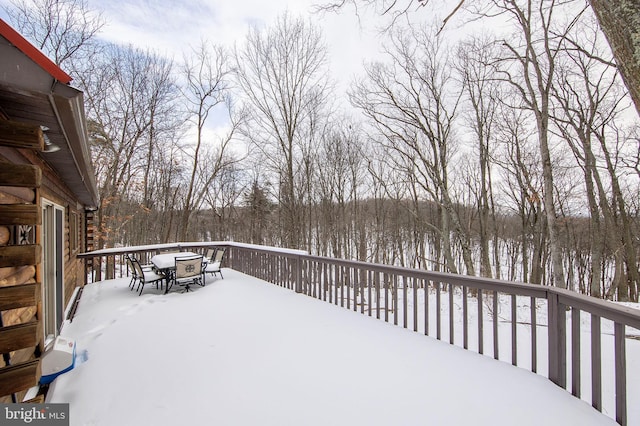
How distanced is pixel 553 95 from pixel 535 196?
4178 mm

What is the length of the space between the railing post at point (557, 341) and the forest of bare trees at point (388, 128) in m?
6.46

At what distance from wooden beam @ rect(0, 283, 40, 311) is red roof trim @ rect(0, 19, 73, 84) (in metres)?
0.99

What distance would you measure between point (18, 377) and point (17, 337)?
0.21 m

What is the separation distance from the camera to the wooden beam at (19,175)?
4.37 ft

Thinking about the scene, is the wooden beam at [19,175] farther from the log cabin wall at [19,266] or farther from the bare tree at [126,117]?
the bare tree at [126,117]

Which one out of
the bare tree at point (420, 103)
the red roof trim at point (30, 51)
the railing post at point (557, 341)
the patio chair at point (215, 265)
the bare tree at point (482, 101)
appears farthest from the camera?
the bare tree at point (420, 103)

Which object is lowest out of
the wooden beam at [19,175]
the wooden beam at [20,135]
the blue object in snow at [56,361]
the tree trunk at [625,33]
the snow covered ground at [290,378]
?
the snow covered ground at [290,378]

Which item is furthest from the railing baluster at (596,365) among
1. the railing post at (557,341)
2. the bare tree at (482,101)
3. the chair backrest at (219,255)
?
the bare tree at (482,101)

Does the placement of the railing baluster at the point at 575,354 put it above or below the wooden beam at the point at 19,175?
below

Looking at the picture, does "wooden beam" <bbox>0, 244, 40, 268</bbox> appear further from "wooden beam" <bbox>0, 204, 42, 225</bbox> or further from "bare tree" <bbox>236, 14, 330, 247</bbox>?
"bare tree" <bbox>236, 14, 330, 247</bbox>

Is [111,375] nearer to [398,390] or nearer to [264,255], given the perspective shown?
[398,390]

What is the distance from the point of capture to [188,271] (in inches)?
229

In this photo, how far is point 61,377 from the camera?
2.62m

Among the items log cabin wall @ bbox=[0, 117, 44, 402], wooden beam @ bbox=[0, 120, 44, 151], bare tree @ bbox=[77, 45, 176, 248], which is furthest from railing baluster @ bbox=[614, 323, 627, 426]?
bare tree @ bbox=[77, 45, 176, 248]
